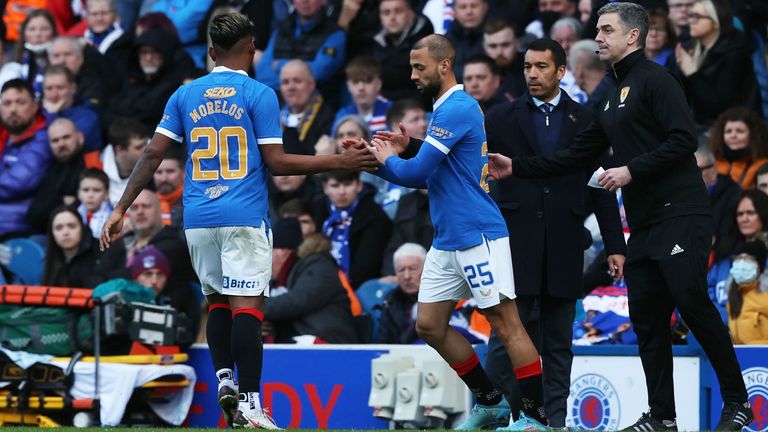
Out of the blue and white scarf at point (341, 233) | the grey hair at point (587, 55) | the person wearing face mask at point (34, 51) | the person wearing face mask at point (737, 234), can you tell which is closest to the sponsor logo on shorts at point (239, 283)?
the person wearing face mask at point (737, 234)

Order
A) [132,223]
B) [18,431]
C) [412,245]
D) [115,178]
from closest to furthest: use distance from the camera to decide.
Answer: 1. [18,431]
2. [412,245]
3. [132,223]
4. [115,178]

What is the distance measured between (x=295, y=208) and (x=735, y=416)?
566cm

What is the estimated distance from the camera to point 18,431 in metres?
8.00

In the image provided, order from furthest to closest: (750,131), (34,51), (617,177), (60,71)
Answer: (34,51), (60,71), (750,131), (617,177)

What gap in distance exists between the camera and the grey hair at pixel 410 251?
1176 centimetres

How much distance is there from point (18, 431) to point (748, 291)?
535cm

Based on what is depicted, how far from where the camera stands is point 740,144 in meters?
12.2

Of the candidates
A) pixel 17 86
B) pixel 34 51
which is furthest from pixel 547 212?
pixel 34 51

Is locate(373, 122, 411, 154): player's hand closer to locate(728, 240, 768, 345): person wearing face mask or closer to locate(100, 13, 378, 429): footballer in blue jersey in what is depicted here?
locate(100, 13, 378, 429): footballer in blue jersey

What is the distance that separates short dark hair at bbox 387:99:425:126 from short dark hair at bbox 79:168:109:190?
9.49 feet

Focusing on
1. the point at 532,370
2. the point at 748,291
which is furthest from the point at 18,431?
the point at 748,291

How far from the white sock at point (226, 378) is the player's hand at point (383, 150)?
148 centimetres

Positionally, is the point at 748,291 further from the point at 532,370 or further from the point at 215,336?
the point at 215,336

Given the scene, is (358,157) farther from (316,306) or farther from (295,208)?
(295,208)
